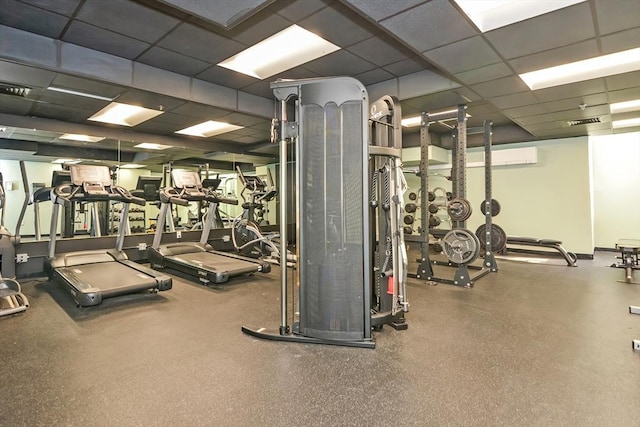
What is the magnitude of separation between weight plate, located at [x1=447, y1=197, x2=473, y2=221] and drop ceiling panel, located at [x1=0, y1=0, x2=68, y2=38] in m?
5.11

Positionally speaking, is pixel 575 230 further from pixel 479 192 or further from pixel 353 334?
pixel 353 334

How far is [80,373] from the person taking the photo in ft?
7.06

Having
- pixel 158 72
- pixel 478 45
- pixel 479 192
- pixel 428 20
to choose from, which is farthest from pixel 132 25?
pixel 479 192

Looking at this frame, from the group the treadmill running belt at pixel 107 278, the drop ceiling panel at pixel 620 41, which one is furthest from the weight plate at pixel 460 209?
the treadmill running belt at pixel 107 278

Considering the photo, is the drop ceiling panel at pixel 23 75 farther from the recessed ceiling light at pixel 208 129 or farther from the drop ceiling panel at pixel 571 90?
the drop ceiling panel at pixel 571 90

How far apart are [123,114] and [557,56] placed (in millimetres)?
6902

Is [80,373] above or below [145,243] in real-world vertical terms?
below

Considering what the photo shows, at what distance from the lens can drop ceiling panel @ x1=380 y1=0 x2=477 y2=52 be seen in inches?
110

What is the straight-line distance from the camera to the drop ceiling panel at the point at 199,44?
354 cm

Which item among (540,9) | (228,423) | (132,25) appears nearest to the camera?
(228,423)

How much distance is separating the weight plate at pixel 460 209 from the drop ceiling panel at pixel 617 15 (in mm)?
2402

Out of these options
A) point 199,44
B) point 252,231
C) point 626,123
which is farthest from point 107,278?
point 626,123

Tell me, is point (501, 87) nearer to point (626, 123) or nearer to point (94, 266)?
point (626, 123)

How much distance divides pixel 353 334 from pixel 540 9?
319 cm
